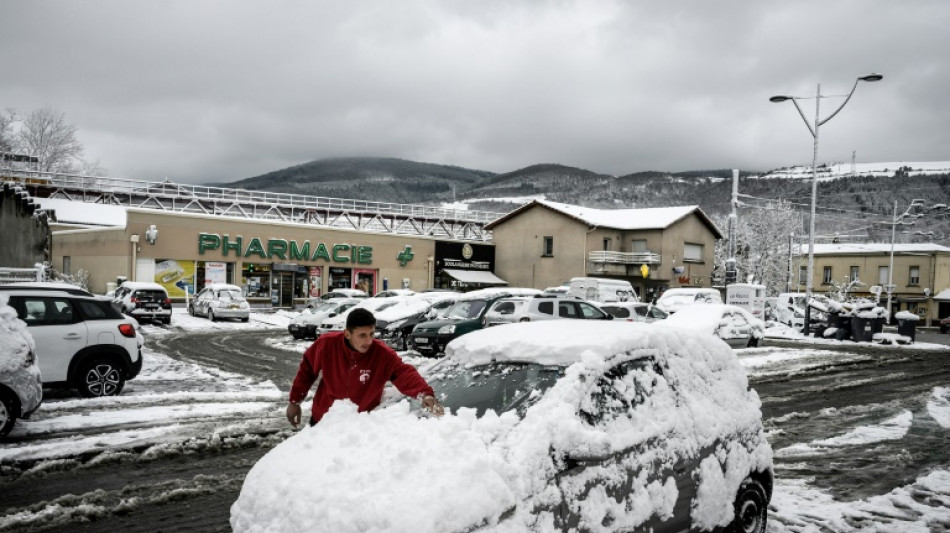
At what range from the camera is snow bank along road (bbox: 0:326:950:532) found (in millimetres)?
5617

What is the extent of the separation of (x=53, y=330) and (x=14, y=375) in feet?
8.32

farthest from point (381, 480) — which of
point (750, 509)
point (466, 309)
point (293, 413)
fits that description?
point (466, 309)

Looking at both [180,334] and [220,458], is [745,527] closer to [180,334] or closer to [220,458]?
[220,458]

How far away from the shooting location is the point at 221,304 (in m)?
29.2

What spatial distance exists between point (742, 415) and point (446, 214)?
5175 centimetres

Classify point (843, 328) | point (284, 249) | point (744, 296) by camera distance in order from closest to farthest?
point (843, 328) < point (744, 296) < point (284, 249)

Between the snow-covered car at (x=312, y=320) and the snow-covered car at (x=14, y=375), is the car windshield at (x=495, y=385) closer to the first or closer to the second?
the snow-covered car at (x=14, y=375)

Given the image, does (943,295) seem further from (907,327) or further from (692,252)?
(907,327)

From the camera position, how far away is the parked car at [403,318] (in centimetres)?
1997

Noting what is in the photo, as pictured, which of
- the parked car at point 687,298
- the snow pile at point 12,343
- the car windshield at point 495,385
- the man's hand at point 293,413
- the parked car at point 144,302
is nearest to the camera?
the car windshield at point 495,385

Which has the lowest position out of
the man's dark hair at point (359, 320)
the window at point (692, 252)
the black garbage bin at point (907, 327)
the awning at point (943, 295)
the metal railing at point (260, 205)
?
the awning at point (943, 295)

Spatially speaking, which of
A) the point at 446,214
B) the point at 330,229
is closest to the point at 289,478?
the point at 330,229

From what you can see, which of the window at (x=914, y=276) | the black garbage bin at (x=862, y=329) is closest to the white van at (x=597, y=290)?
the black garbage bin at (x=862, y=329)

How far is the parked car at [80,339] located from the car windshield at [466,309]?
9.02 m
